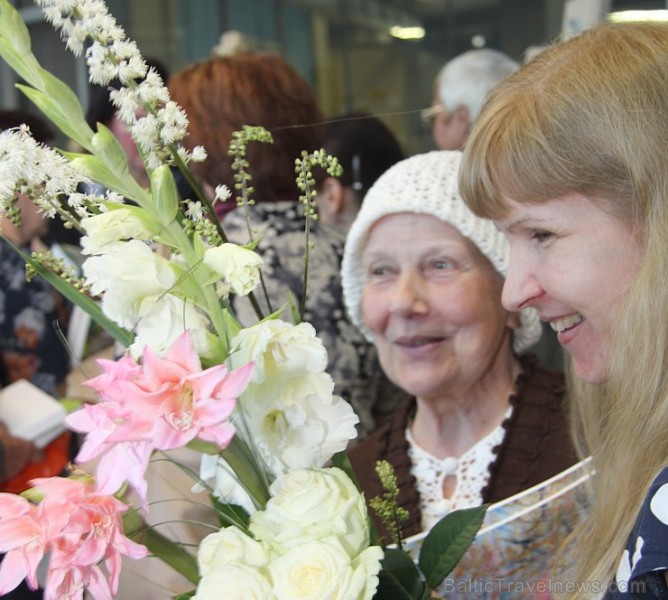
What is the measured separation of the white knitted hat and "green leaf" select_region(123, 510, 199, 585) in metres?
0.89

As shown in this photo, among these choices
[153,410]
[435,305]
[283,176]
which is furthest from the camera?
[435,305]

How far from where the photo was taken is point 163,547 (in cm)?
103

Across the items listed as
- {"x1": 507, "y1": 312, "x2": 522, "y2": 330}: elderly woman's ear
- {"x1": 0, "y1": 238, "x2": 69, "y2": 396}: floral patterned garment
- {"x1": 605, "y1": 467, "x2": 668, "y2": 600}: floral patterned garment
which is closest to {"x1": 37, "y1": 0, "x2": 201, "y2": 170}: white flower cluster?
{"x1": 605, "y1": 467, "x2": 668, "y2": 600}: floral patterned garment

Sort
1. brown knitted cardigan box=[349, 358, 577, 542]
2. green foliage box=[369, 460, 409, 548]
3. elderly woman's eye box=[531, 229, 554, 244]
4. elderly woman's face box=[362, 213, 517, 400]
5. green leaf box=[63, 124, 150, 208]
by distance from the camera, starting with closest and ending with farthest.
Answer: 1. green leaf box=[63, 124, 150, 208]
2. green foliage box=[369, 460, 409, 548]
3. elderly woman's eye box=[531, 229, 554, 244]
4. brown knitted cardigan box=[349, 358, 577, 542]
5. elderly woman's face box=[362, 213, 517, 400]

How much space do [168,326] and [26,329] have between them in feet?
6.32

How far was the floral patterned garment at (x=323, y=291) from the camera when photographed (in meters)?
1.84

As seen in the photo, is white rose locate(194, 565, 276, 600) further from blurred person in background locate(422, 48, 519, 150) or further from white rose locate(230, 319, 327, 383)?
blurred person in background locate(422, 48, 519, 150)

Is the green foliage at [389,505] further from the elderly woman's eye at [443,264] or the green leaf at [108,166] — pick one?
the elderly woman's eye at [443,264]

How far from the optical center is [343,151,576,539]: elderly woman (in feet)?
5.79

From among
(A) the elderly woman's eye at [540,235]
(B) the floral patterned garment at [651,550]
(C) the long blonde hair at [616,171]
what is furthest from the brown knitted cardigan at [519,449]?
(B) the floral patterned garment at [651,550]

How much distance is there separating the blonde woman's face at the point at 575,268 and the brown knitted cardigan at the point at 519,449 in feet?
1.67

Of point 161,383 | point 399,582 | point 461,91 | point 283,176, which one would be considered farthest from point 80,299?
point 461,91

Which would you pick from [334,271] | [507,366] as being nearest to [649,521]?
[507,366]

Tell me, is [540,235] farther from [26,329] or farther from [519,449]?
[26,329]
